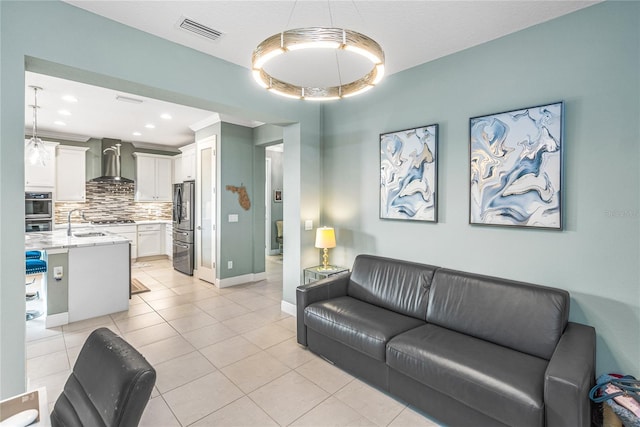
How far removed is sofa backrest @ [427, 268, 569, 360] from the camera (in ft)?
6.92

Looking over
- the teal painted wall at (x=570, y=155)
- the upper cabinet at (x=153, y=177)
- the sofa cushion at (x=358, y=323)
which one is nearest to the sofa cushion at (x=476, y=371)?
the sofa cushion at (x=358, y=323)

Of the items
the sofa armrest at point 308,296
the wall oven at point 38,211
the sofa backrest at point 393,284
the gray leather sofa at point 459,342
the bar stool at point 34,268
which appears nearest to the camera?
the gray leather sofa at point 459,342

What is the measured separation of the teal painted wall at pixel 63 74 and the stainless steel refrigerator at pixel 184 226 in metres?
3.07

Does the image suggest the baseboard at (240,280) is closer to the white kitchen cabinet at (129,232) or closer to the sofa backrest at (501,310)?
the white kitchen cabinet at (129,232)

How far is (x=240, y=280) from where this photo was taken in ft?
18.0

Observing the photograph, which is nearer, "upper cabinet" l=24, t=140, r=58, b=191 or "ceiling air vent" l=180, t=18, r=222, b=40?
"ceiling air vent" l=180, t=18, r=222, b=40

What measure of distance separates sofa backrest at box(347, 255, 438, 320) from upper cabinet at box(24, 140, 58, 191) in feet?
21.0

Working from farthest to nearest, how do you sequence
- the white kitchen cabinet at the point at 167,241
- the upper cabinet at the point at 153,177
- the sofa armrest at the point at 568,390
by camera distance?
the white kitchen cabinet at the point at 167,241 → the upper cabinet at the point at 153,177 → the sofa armrest at the point at 568,390

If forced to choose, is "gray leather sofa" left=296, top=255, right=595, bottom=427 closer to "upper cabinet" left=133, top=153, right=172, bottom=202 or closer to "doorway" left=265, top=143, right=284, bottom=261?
"doorway" left=265, top=143, right=284, bottom=261

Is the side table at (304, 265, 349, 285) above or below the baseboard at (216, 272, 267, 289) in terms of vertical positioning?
above

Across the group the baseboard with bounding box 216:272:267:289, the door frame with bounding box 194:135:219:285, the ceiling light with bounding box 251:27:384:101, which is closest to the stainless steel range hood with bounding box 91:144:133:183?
the door frame with bounding box 194:135:219:285

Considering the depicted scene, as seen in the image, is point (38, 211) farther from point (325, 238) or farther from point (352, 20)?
point (352, 20)

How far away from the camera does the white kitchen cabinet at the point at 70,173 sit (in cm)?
629

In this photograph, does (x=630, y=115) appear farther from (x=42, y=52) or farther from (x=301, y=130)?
(x=42, y=52)
